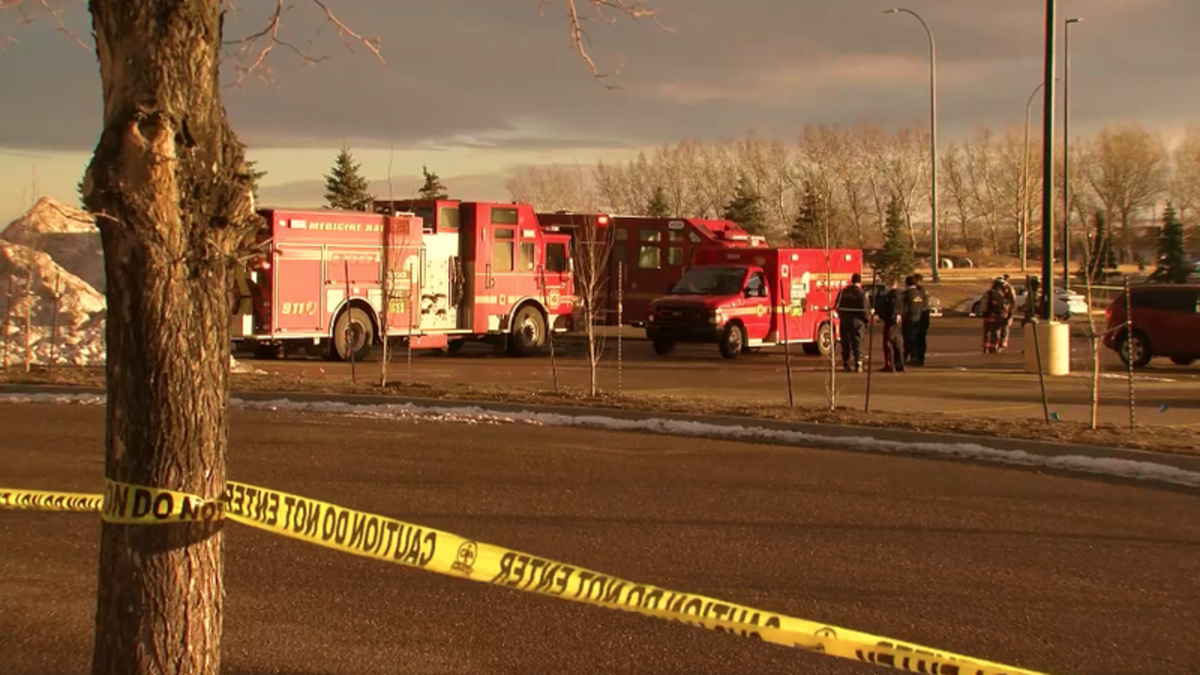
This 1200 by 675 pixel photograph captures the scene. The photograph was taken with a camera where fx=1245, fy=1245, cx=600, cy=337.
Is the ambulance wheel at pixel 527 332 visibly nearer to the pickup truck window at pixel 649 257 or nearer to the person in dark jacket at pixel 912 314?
the pickup truck window at pixel 649 257

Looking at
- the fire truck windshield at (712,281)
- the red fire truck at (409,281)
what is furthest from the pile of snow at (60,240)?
the fire truck windshield at (712,281)

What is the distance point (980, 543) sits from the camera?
8086 mm

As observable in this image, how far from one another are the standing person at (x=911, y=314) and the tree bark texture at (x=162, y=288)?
2102cm

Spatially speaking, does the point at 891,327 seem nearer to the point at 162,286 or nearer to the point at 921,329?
the point at 921,329

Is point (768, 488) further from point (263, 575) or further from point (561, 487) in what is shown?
point (263, 575)

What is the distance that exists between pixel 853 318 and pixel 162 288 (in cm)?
1955

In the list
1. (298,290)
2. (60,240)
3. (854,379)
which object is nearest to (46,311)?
(298,290)

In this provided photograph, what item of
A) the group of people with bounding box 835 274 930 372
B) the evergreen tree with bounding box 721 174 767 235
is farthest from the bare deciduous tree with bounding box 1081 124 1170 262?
the group of people with bounding box 835 274 930 372

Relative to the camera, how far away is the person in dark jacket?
23828 mm

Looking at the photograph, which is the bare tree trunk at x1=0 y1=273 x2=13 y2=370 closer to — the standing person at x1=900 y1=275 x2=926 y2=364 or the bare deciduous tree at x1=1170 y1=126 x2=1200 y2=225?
the standing person at x1=900 y1=275 x2=926 y2=364

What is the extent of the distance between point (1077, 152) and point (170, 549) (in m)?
59.1

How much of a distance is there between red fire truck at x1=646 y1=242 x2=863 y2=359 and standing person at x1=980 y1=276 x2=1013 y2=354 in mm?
3020

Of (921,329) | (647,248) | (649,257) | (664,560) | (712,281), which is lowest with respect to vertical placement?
(664,560)

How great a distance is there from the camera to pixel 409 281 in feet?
82.9
